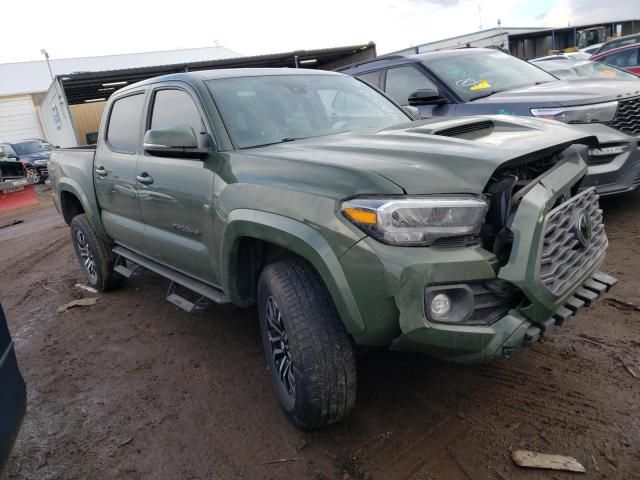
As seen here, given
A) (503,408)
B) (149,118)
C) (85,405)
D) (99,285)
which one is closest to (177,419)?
(85,405)

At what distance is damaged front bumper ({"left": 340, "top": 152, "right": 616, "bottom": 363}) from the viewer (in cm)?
203

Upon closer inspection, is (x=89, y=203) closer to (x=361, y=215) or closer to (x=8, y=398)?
(x=8, y=398)

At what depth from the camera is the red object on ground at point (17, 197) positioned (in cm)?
1265

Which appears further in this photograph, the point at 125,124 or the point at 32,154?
the point at 32,154

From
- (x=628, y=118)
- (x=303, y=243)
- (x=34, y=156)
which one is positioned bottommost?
(x=34, y=156)

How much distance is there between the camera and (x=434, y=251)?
6.80 ft

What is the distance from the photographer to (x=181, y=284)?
3521mm

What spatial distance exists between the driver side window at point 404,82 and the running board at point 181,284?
3.55m

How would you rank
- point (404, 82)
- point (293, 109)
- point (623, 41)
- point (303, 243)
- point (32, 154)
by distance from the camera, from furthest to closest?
point (32, 154), point (623, 41), point (404, 82), point (293, 109), point (303, 243)

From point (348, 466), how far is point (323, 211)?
3.84 feet

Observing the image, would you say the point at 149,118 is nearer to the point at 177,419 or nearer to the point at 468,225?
the point at 177,419

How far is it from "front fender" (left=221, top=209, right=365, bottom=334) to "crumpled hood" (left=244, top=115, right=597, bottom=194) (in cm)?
23

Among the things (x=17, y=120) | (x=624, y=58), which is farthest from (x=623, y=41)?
(x=17, y=120)

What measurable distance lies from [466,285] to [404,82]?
4.61m
